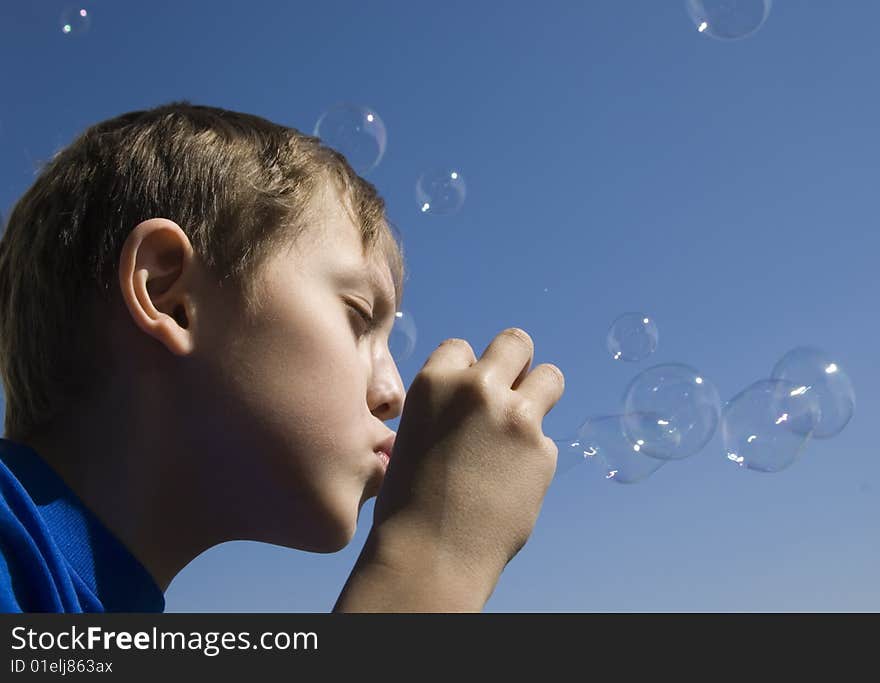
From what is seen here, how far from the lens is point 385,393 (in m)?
1.85

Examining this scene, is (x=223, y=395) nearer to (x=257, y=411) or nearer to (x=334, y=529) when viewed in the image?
(x=257, y=411)

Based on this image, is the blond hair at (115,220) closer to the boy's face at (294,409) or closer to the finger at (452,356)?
the boy's face at (294,409)

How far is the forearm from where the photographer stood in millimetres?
1188

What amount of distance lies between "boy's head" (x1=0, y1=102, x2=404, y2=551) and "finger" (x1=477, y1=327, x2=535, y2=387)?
36cm

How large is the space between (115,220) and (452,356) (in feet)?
3.03

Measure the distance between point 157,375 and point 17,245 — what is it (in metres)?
0.71

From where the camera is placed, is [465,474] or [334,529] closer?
[465,474]

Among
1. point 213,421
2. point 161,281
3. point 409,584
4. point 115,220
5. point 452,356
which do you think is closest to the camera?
point 409,584

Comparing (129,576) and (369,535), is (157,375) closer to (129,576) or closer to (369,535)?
(129,576)

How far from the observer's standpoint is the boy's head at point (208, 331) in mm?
1637

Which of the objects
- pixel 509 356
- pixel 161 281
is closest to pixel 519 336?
pixel 509 356

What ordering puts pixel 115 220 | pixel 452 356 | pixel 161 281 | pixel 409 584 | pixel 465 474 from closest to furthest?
pixel 409 584 < pixel 465 474 < pixel 452 356 < pixel 161 281 < pixel 115 220

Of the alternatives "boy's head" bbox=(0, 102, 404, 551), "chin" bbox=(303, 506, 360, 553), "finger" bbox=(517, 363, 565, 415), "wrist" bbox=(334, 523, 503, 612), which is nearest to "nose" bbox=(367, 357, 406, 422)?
"boy's head" bbox=(0, 102, 404, 551)

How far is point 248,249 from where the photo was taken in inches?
71.2
